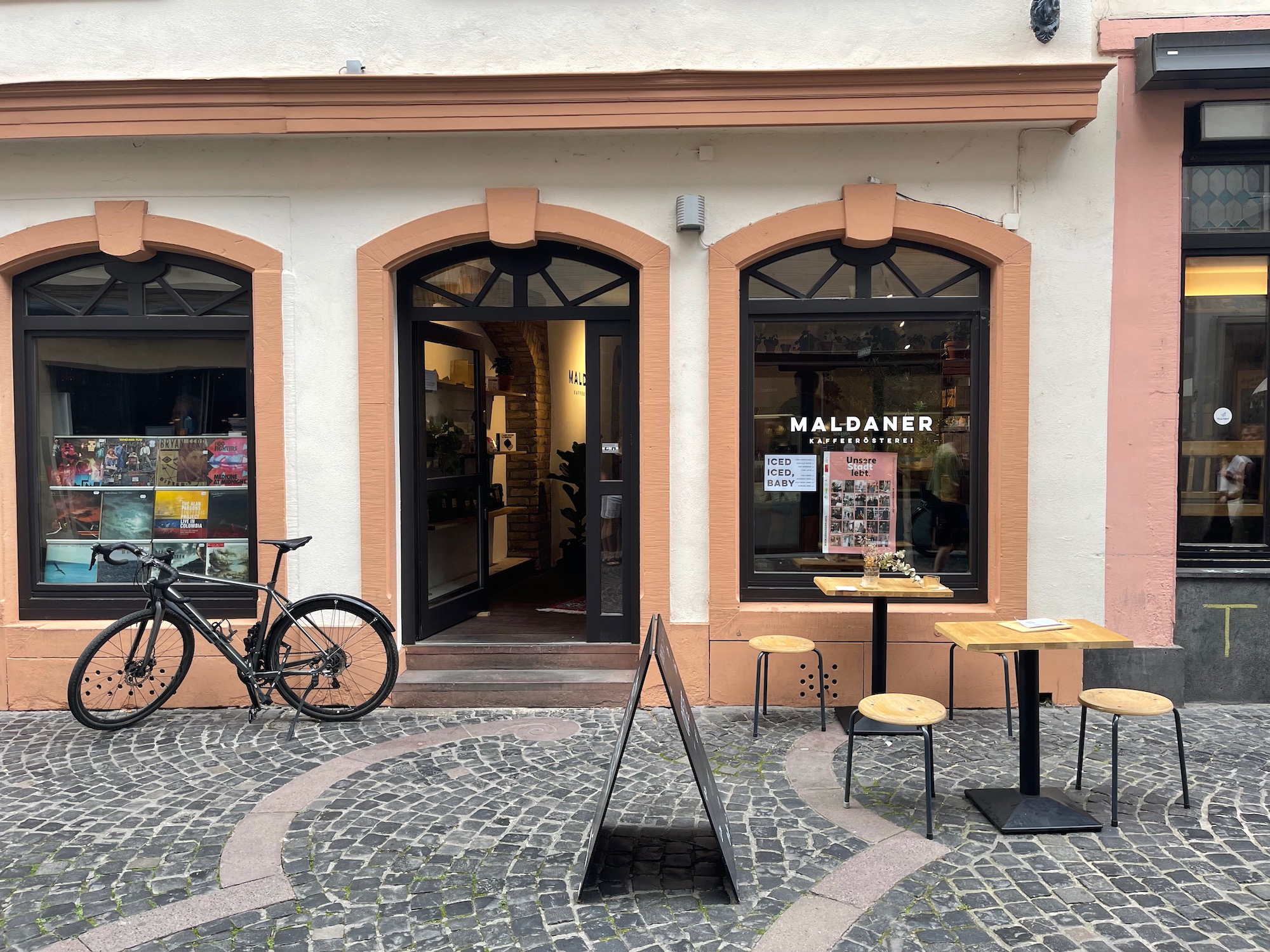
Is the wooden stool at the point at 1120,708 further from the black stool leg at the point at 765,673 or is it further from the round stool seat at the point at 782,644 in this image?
the black stool leg at the point at 765,673

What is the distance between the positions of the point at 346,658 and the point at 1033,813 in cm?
436

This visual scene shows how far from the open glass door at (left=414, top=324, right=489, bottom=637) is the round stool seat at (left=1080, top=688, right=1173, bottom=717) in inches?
184

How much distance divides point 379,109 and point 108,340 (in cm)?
279

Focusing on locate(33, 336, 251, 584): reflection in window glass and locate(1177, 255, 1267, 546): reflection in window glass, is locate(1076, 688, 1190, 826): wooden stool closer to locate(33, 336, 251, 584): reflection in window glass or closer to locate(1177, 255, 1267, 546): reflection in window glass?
locate(1177, 255, 1267, 546): reflection in window glass

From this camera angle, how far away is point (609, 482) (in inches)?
257

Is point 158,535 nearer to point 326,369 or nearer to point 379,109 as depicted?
point 326,369

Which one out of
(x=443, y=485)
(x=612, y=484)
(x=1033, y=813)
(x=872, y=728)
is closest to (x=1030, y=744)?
(x=1033, y=813)

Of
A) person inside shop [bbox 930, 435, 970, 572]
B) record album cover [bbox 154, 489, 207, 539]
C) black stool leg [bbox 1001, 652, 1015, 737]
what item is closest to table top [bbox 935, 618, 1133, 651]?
black stool leg [bbox 1001, 652, 1015, 737]

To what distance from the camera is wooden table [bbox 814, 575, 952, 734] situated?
17.6 feet

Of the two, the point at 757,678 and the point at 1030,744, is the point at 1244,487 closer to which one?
the point at 1030,744

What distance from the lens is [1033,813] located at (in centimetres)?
419

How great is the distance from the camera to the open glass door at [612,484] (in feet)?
21.3

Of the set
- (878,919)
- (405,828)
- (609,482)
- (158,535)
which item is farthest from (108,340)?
(878,919)

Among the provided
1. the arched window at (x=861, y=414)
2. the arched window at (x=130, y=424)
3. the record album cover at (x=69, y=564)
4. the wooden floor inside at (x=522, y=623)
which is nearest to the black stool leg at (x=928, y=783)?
the arched window at (x=861, y=414)
